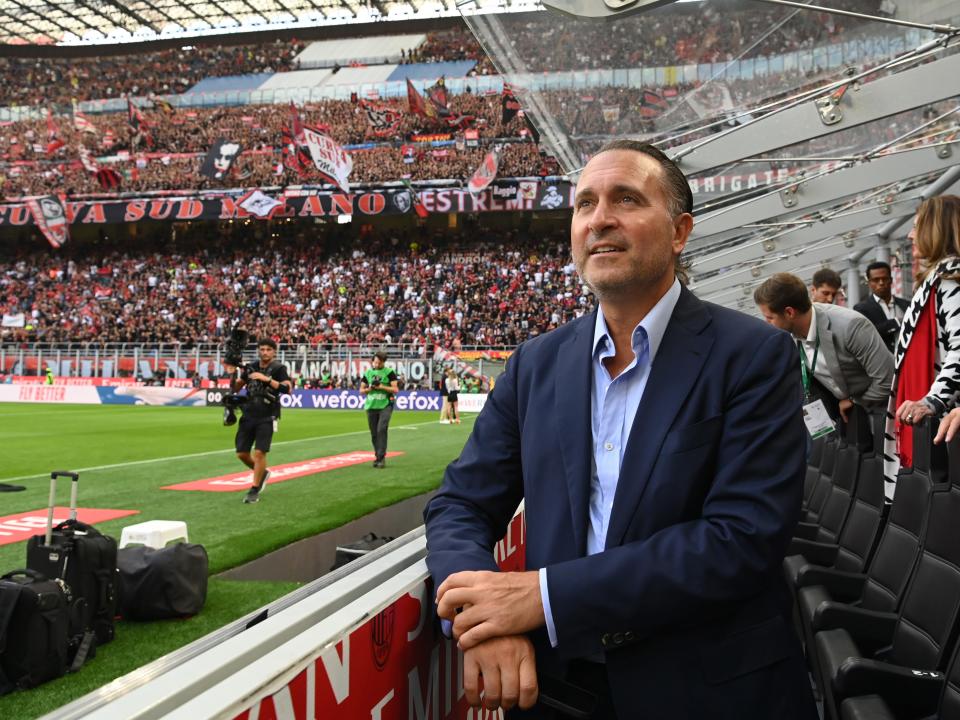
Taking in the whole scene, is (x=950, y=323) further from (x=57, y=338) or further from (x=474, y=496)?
(x=57, y=338)

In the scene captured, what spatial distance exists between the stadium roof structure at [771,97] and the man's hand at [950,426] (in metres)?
2.06

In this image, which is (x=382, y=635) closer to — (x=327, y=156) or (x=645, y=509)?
(x=645, y=509)

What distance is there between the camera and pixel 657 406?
5.26ft

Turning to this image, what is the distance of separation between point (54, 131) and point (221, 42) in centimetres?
1347

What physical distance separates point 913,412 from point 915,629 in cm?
80

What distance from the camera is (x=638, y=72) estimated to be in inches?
216

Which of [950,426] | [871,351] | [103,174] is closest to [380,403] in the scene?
[871,351]

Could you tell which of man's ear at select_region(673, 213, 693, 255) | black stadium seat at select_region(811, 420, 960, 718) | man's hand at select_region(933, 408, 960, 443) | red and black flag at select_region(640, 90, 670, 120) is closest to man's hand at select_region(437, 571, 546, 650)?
man's ear at select_region(673, 213, 693, 255)

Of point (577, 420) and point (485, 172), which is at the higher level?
point (485, 172)

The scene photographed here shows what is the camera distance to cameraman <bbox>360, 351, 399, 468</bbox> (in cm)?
1194

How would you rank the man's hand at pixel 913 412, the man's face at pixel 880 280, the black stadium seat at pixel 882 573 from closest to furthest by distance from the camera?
the black stadium seat at pixel 882 573, the man's hand at pixel 913 412, the man's face at pixel 880 280

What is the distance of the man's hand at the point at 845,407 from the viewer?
4.94 m

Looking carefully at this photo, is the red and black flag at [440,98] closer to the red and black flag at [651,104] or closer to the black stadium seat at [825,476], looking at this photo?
the red and black flag at [651,104]

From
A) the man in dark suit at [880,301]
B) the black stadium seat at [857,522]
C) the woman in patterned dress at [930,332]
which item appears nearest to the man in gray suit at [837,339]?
the black stadium seat at [857,522]
